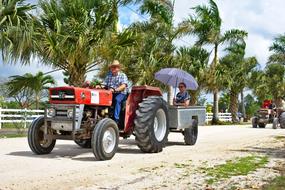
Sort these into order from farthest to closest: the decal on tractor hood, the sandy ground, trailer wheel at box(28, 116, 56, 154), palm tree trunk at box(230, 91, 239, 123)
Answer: palm tree trunk at box(230, 91, 239, 123), trailer wheel at box(28, 116, 56, 154), the decal on tractor hood, the sandy ground

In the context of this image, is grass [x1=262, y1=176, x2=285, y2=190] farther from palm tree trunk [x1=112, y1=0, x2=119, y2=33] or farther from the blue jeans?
palm tree trunk [x1=112, y1=0, x2=119, y2=33]

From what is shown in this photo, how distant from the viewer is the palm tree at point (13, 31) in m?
15.9

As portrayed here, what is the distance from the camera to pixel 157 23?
100 ft

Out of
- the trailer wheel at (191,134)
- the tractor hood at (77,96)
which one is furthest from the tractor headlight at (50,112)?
the trailer wheel at (191,134)

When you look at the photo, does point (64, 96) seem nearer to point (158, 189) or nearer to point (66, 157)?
point (66, 157)

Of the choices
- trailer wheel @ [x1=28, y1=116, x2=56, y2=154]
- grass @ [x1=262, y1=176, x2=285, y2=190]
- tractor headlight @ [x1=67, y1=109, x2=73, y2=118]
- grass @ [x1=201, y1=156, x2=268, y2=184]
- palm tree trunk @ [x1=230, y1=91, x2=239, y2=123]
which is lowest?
grass @ [x1=262, y1=176, x2=285, y2=190]

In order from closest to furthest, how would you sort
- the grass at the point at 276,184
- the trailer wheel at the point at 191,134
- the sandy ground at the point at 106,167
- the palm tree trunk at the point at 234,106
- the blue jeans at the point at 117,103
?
the grass at the point at 276,184
the sandy ground at the point at 106,167
the blue jeans at the point at 117,103
the trailer wheel at the point at 191,134
the palm tree trunk at the point at 234,106

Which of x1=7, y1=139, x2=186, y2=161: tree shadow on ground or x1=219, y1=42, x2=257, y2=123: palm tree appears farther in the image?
x1=219, y1=42, x2=257, y2=123: palm tree

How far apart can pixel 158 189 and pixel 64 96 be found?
393 cm

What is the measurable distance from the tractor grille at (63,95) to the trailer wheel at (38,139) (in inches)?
29.8

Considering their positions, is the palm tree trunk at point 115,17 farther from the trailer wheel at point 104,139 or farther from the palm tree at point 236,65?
the palm tree at point 236,65

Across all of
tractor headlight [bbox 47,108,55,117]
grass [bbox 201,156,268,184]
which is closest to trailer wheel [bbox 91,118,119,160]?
tractor headlight [bbox 47,108,55,117]

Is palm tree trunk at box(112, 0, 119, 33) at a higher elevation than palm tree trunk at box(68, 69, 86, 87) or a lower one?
higher

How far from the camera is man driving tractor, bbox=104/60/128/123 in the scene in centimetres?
1126
